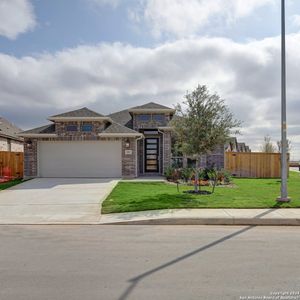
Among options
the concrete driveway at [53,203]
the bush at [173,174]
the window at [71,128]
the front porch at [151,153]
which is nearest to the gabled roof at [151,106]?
the front porch at [151,153]

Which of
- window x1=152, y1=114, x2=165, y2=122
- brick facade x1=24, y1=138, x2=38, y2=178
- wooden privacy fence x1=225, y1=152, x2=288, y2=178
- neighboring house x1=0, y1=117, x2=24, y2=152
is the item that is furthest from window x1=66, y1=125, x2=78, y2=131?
wooden privacy fence x1=225, y1=152, x2=288, y2=178

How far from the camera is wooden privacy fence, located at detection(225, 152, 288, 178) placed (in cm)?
2595

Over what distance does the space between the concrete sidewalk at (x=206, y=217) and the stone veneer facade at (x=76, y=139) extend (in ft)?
38.5

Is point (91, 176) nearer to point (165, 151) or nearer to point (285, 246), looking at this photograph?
point (165, 151)

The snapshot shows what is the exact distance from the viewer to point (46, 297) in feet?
14.2

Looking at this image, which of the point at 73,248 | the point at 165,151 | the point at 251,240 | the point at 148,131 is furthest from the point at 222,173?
the point at 73,248

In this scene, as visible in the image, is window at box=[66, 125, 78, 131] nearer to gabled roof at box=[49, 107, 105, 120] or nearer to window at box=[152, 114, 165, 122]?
gabled roof at box=[49, 107, 105, 120]

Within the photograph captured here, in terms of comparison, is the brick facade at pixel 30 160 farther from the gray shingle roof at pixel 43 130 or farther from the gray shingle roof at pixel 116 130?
the gray shingle roof at pixel 116 130

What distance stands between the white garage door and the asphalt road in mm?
13850

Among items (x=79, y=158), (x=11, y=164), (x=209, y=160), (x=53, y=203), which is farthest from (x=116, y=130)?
(x=53, y=203)

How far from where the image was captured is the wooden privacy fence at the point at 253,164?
85.1 ft

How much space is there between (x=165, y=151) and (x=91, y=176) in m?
5.30

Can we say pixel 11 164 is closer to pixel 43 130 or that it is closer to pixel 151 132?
pixel 43 130

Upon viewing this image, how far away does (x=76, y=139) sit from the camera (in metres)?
22.6
